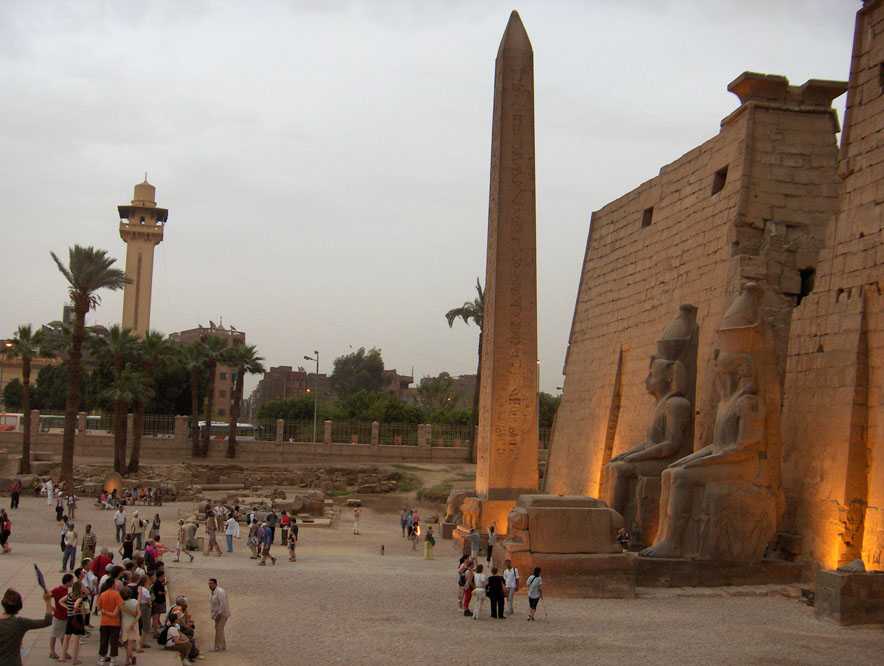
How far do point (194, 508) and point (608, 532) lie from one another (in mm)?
14727

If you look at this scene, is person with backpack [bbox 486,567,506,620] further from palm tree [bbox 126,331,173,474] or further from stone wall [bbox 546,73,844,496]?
palm tree [bbox 126,331,173,474]

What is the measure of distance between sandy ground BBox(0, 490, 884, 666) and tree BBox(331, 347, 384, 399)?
198 feet

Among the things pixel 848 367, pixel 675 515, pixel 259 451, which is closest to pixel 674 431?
pixel 675 515

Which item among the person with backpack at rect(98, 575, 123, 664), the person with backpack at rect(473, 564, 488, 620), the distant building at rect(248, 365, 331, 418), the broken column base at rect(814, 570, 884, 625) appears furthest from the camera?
the distant building at rect(248, 365, 331, 418)

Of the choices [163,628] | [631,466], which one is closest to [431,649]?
[163,628]

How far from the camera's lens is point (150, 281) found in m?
57.1

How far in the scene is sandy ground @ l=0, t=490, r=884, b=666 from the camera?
792 centimetres

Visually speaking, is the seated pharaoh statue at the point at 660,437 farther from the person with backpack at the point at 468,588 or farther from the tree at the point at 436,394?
the tree at the point at 436,394

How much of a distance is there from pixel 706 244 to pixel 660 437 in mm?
3264

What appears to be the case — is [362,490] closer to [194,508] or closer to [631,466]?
[194,508]

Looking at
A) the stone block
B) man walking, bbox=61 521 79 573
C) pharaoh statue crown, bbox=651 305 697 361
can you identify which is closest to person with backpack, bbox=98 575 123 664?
the stone block

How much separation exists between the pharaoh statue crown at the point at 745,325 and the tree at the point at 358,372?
2449 inches

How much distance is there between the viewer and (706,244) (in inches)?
597

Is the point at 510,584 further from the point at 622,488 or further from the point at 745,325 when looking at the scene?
the point at 622,488
